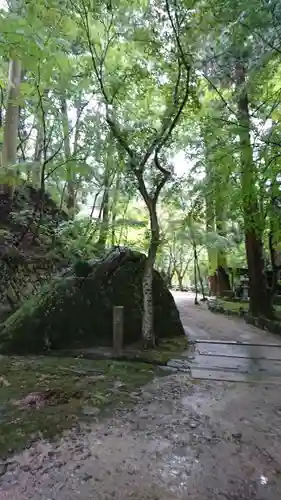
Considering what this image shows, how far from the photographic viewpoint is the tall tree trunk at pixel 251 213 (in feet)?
23.9

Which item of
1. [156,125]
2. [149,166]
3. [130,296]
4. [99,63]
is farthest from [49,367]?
[99,63]

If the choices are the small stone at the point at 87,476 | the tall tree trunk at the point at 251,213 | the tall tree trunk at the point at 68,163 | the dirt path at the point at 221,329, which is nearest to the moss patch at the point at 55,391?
the small stone at the point at 87,476

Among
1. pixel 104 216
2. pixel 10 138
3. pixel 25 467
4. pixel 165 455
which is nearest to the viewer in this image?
pixel 25 467

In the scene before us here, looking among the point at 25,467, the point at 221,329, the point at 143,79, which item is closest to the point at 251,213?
the point at 221,329

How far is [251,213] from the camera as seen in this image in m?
8.45

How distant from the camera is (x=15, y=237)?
29.0 ft

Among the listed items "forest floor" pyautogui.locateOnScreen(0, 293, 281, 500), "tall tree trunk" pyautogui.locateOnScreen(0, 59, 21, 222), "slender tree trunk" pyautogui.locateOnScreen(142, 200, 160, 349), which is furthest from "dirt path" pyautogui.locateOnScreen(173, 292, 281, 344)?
"tall tree trunk" pyautogui.locateOnScreen(0, 59, 21, 222)

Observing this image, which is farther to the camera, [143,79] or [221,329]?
[221,329]

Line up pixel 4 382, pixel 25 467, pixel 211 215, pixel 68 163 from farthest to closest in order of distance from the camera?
pixel 211 215, pixel 68 163, pixel 4 382, pixel 25 467

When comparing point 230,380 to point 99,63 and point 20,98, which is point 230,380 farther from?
point 20,98

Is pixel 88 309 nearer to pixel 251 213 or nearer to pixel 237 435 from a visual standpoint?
pixel 237 435

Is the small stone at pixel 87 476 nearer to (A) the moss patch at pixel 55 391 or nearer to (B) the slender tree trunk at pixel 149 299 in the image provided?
(A) the moss patch at pixel 55 391

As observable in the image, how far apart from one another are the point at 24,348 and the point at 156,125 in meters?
5.05

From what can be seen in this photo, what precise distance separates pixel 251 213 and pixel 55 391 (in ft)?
20.4
